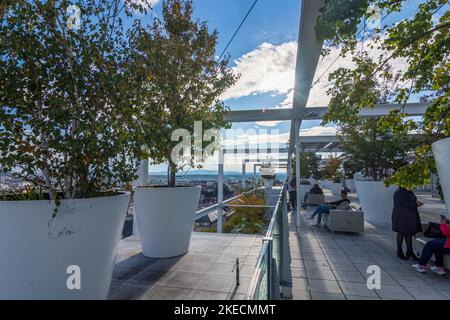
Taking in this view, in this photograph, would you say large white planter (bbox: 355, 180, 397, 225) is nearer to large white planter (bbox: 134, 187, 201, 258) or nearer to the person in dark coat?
the person in dark coat

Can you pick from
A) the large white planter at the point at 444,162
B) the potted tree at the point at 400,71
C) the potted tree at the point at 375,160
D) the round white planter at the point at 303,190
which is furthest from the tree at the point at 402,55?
the round white planter at the point at 303,190

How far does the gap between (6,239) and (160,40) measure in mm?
2883

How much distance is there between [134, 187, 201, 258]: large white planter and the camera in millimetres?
3184

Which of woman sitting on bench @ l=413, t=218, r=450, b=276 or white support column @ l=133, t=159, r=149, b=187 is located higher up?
white support column @ l=133, t=159, r=149, b=187

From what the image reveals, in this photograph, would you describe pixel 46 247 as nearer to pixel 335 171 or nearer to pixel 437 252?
pixel 437 252

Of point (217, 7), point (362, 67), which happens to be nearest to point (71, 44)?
point (362, 67)

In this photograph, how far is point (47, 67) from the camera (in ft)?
5.41

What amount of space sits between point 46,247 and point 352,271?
4.26m

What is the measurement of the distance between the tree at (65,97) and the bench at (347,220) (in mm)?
5831

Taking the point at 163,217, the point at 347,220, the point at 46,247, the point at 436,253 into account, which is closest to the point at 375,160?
the point at 347,220

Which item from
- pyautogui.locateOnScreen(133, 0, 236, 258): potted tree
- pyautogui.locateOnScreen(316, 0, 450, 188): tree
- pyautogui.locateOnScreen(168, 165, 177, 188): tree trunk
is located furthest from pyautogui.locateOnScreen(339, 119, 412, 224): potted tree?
pyautogui.locateOnScreen(168, 165, 177, 188): tree trunk

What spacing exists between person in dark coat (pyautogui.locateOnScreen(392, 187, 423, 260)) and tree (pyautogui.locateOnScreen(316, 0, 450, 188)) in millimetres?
2452

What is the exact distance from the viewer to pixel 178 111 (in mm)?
3512

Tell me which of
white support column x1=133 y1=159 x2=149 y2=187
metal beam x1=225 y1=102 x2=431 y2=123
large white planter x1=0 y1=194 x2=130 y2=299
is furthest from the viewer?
metal beam x1=225 y1=102 x2=431 y2=123
